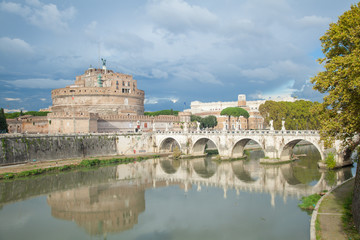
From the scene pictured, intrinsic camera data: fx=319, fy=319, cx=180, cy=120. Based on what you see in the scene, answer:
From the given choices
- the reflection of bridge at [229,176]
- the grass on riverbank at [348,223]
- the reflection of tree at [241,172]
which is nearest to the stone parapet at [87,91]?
the reflection of bridge at [229,176]

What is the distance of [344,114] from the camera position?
13547 mm

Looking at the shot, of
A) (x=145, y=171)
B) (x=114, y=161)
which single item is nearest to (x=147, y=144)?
(x=114, y=161)

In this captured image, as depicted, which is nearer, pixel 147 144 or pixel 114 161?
pixel 114 161

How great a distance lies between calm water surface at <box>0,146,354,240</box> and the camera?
1714cm

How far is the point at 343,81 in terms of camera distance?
13.0 metres

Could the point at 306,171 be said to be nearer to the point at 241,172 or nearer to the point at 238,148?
the point at 241,172

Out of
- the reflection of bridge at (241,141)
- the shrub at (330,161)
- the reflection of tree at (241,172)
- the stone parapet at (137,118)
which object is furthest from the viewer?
the stone parapet at (137,118)

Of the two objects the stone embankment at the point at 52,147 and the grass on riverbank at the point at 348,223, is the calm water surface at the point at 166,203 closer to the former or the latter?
the grass on riverbank at the point at 348,223

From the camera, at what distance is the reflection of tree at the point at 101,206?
19.0 meters

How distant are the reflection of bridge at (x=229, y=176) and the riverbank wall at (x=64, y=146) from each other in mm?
7506

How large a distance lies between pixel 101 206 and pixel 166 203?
4.59 meters

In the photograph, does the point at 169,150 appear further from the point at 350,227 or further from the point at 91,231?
the point at 350,227

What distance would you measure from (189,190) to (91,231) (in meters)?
10.3

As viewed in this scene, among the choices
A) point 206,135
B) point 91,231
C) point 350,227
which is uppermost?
point 206,135
